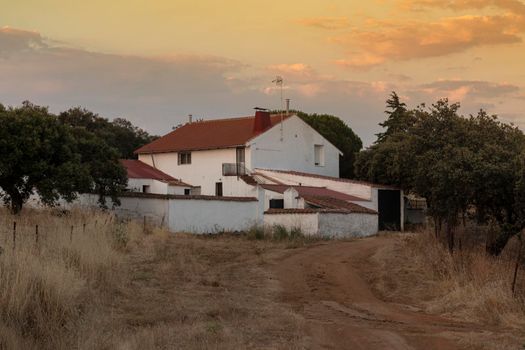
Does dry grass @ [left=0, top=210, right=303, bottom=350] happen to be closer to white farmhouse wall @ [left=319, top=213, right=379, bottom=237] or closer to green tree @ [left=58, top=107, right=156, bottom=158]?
white farmhouse wall @ [left=319, top=213, right=379, bottom=237]

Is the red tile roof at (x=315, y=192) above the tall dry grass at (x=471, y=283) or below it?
above

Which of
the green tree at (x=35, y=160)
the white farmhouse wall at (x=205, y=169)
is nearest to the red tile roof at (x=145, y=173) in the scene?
the white farmhouse wall at (x=205, y=169)

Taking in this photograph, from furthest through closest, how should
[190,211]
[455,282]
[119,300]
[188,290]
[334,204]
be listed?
[334,204]
[190,211]
[455,282]
[188,290]
[119,300]

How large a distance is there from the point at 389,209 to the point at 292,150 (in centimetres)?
1161

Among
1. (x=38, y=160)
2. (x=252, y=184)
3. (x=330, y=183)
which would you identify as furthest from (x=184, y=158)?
(x=38, y=160)

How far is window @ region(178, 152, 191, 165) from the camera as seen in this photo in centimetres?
5488

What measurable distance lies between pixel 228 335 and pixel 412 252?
13.8 m

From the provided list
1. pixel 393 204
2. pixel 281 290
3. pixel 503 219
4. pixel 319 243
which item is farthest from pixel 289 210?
pixel 281 290

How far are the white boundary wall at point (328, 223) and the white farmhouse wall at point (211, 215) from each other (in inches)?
46.0

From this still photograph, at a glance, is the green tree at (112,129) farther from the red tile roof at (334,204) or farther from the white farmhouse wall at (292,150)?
the red tile roof at (334,204)

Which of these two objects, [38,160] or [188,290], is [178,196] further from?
[188,290]

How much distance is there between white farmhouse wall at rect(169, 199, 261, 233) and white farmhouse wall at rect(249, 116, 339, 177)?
524 inches

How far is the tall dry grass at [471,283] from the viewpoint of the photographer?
13.6 meters

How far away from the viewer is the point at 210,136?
5566 cm
